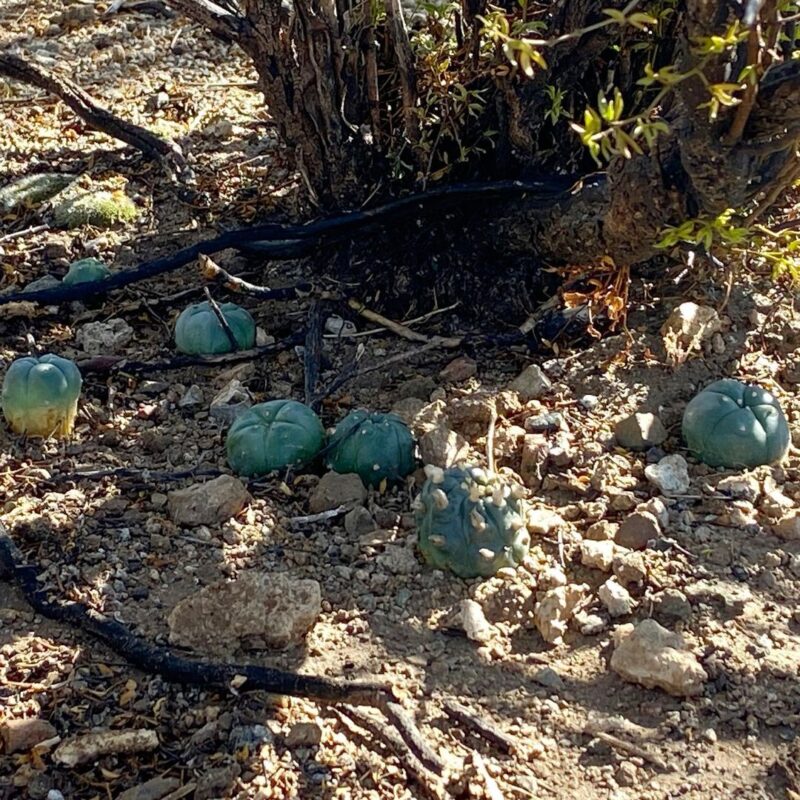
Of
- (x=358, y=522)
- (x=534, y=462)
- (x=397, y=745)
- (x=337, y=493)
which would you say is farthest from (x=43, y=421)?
(x=397, y=745)

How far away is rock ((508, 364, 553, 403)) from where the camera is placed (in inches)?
147

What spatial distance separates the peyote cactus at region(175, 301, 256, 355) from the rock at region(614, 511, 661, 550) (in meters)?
1.58

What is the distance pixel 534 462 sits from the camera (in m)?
3.40

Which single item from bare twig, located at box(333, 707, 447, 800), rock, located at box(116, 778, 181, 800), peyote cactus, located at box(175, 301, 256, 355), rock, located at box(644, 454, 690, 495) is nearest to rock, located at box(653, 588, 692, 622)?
rock, located at box(644, 454, 690, 495)

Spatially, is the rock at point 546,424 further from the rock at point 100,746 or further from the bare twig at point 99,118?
the bare twig at point 99,118

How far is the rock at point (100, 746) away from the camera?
252 centimetres

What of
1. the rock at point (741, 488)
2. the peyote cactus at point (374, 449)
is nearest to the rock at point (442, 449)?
the peyote cactus at point (374, 449)

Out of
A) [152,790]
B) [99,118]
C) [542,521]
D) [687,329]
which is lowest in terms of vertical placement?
[152,790]

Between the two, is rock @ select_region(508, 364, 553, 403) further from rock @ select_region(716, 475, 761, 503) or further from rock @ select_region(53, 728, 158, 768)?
rock @ select_region(53, 728, 158, 768)

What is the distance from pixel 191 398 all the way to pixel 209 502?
71 cm

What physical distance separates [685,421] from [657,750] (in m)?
1.20

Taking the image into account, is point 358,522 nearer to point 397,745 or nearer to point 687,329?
point 397,745

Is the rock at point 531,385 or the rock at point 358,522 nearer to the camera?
the rock at point 358,522

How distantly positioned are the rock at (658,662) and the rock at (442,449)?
0.85m
